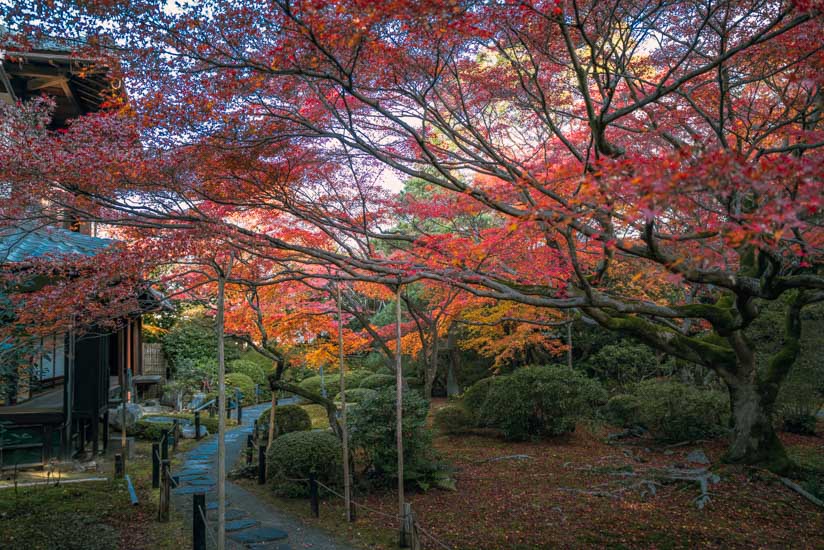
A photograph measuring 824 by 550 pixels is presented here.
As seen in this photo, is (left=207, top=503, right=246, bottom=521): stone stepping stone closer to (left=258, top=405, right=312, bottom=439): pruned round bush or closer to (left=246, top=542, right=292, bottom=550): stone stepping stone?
(left=246, top=542, right=292, bottom=550): stone stepping stone

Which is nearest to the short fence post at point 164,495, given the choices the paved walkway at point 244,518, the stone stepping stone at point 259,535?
the paved walkway at point 244,518

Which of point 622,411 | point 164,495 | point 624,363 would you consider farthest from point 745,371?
point 624,363

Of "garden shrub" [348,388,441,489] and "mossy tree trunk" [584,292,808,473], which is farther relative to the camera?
"mossy tree trunk" [584,292,808,473]

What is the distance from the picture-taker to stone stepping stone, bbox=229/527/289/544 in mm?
6879

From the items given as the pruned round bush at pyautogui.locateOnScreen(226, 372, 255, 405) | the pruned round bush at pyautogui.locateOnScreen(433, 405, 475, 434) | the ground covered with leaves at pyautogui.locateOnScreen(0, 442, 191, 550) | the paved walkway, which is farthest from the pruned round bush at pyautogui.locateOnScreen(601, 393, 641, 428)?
the pruned round bush at pyautogui.locateOnScreen(226, 372, 255, 405)

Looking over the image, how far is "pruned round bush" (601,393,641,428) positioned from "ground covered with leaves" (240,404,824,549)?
344 centimetres

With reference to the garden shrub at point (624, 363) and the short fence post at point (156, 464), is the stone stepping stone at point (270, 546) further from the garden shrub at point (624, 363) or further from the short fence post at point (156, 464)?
the garden shrub at point (624, 363)

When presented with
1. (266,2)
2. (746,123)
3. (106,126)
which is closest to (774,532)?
(746,123)

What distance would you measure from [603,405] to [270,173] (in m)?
12.3

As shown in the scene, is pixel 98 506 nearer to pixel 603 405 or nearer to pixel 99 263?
pixel 99 263

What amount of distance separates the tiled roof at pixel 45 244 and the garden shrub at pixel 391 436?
5092 millimetres

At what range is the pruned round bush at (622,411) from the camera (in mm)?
14984

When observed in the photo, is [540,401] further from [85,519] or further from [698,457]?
[85,519]

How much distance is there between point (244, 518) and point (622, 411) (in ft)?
36.3
